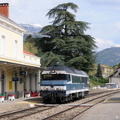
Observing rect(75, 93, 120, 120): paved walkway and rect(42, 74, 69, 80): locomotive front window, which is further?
rect(42, 74, 69, 80): locomotive front window

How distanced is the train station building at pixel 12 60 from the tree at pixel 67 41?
8.02 m

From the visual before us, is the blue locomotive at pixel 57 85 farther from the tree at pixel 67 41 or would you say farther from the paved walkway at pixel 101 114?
the tree at pixel 67 41

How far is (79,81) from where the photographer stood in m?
29.3

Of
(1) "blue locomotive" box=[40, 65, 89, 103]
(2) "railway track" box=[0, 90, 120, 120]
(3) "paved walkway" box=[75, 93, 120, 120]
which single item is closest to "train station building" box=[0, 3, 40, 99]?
(1) "blue locomotive" box=[40, 65, 89, 103]

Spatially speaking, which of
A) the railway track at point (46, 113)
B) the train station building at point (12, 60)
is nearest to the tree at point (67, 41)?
the train station building at point (12, 60)

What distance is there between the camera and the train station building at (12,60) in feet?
91.0

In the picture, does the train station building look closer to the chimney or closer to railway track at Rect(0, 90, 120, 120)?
the chimney

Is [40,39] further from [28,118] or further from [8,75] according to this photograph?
[28,118]

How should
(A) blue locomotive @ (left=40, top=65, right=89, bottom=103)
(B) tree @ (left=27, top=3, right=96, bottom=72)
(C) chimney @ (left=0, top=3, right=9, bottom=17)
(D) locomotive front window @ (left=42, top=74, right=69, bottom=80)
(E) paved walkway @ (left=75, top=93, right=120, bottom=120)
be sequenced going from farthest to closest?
1. (B) tree @ (left=27, top=3, right=96, bottom=72)
2. (C) chimney @ (left=0, top=3, right=9, bottom=17)
3. (D) locomotive front window @ (left=42, top=74, right=69, bottom=80)
4. (A) blue locomotive @ (left=40, top=65, right=89, bottom=103)
5. (E) paved walkway @ (left=75, top=93, right=120, bottom=120)

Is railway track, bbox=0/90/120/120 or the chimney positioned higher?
the chimney

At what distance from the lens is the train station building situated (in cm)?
2774

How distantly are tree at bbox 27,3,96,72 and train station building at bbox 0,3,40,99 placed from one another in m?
8.02

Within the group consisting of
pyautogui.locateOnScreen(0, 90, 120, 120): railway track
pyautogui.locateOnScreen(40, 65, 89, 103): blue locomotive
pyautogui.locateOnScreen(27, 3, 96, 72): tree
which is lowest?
pyautogui.locateOnScreen(0, 90, 120, 120): railway track

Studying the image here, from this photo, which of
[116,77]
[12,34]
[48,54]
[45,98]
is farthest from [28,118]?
[116,77]
